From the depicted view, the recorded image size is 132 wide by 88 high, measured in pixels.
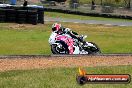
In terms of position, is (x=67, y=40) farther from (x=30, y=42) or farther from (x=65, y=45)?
(x=30, y=42)

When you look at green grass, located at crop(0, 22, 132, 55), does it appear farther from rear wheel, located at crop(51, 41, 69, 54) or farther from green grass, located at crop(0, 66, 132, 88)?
green grass, located at crop(0, 66, 132, 88)

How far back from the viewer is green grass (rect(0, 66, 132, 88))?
9.76 m

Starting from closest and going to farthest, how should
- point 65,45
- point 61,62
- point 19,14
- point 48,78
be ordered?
point 48,78
point 61,62
point 65,45
point 19,14

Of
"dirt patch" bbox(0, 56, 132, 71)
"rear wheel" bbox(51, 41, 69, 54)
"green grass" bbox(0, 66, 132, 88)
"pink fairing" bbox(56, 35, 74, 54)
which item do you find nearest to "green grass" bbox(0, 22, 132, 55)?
"rear wheel" bbox(51, 41, 69, 54)

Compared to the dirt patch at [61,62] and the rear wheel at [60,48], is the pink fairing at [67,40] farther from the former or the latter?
the dirt patch at [61,62]

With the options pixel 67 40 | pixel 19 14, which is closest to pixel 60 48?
pixel 67 40

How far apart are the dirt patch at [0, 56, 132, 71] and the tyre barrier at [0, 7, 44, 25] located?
14.9 meters

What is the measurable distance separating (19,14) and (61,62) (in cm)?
1608

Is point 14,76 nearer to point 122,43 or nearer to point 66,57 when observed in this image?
Result: point 66,57

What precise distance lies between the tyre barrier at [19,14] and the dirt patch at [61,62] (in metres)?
14.9

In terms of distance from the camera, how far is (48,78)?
35.4 feet

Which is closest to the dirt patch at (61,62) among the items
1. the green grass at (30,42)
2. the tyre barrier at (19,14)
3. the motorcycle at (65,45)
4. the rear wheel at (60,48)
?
the motorcycle at (65,45)

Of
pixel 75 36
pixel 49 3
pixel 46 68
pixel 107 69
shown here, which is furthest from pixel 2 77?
pixel 49 3

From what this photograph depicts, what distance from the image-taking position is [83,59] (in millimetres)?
14867
